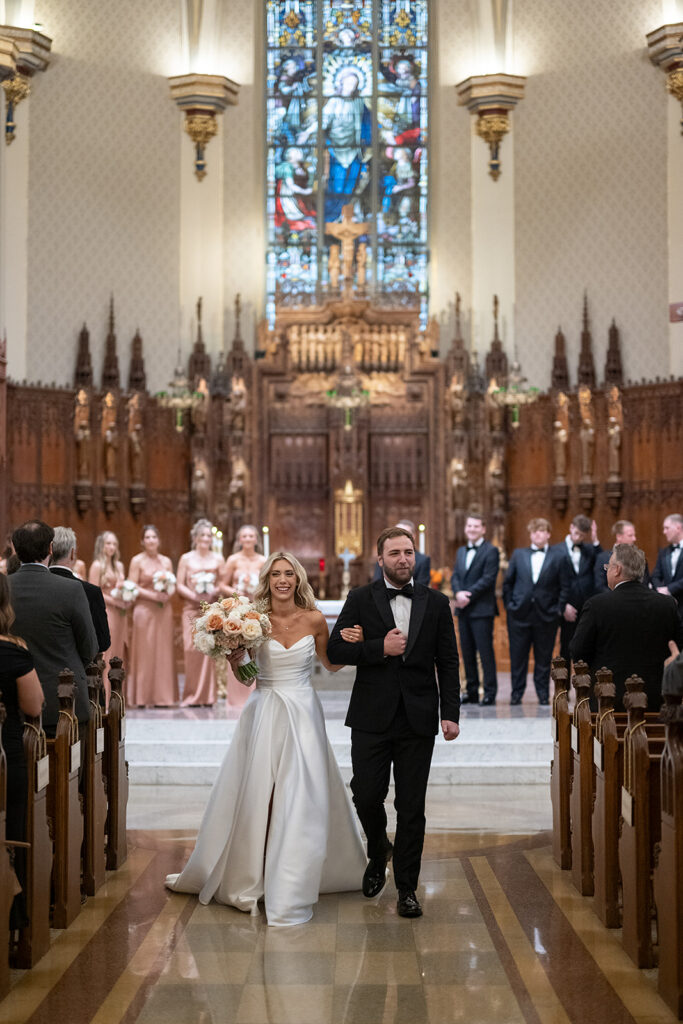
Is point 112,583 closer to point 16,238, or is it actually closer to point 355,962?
point 16,238

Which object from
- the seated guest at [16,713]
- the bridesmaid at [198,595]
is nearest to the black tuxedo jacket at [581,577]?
the bridesmaid at [198,595]

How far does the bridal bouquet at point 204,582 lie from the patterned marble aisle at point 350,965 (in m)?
5.00

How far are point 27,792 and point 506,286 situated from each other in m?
12.8

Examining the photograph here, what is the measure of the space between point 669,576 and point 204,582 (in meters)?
3.92

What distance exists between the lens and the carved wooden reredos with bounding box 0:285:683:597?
51.2 ft

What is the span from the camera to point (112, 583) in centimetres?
1170

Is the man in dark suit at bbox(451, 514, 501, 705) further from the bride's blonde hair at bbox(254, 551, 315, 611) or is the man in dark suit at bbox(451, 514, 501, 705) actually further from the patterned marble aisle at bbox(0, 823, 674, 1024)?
the bride's blonde hair at bbox(254, 551, 315, 611)

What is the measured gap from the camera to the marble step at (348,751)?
1004cm

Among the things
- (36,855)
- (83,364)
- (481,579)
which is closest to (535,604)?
(481,579)

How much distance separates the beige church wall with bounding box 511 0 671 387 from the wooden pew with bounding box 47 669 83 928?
1151 centimetres

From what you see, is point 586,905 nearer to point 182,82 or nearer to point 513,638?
point 513,638

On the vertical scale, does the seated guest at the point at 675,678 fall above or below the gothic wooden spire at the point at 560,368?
below

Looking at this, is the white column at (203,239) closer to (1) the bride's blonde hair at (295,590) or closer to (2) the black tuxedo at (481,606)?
(2) the black tuxedo at (481,606)

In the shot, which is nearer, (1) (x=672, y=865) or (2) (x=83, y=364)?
(1) (x=672, y=865)
